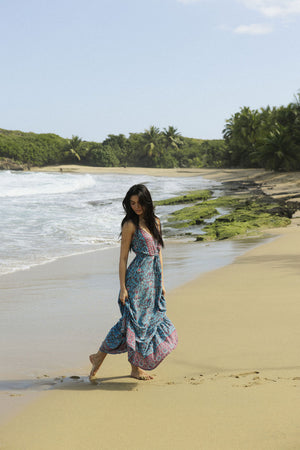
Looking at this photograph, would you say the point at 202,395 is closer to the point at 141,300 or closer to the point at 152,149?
the point at 141,300

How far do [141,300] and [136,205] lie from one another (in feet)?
2.44

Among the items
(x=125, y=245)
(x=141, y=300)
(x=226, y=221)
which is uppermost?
(x=125, y=245)

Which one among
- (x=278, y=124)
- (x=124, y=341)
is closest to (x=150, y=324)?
(x=124, y=341)

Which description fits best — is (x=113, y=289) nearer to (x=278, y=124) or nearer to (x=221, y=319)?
(x=221, y=319)

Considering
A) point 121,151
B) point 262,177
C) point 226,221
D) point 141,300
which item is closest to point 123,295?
point 141,300

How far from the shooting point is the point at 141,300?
404 cm

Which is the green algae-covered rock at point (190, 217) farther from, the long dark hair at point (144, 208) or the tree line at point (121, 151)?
the tree line at point (121, 151)

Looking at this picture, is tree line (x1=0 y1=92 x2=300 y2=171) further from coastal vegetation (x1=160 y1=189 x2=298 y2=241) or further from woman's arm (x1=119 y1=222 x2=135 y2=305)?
woman's arm (x1=119 y1=222 x2=135 y2=305)

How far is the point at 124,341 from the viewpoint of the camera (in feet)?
13.2

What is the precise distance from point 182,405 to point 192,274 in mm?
4912

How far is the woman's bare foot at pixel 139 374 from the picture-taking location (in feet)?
13.3

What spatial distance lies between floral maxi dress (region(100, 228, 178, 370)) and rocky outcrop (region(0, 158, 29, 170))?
4012 inches

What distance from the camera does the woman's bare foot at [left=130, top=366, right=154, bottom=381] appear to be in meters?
4.04

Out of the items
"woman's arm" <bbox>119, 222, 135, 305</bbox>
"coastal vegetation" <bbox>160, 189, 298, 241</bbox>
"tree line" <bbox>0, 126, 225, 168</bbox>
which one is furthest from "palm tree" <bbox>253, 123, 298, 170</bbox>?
"woman's arm" <bbox>119, 222, 135, 305</bbox>
